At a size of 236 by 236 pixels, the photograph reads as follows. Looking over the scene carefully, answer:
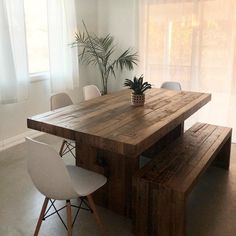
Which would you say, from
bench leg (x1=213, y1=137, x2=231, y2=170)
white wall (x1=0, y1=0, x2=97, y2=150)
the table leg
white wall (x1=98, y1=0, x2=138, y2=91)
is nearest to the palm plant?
white wall (x1=98, y1=0, x2=138, y2=91)

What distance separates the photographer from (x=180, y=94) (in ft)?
10.6

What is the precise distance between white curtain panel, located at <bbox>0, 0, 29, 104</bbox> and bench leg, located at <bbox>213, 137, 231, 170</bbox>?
2494 millimetres

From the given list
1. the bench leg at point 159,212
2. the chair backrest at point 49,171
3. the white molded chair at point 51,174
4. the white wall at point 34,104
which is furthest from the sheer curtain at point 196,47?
the chair backrest at point 49,171

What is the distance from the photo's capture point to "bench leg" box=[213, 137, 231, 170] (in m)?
3.14

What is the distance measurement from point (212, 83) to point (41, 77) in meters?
2.46

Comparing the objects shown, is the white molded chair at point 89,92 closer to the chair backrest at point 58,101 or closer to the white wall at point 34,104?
the chair backrest at point 58,101

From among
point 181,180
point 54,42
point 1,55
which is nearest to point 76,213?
point 181,180

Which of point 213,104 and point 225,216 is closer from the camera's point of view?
point 225,216

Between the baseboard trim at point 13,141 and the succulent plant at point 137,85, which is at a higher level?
the succulent plant at point 137,85

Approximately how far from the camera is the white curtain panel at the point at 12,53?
3314mm

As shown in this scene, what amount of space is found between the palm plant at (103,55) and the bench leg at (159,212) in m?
2.98

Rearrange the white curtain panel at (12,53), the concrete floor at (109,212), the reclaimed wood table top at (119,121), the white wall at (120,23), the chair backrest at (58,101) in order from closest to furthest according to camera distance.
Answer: the reclaimed wood table top at (119,121) → the concrete floor at (109,212) → the chair backrest at (58,101) → the white curtain panel at (12,53) → the white wall at (120,23)

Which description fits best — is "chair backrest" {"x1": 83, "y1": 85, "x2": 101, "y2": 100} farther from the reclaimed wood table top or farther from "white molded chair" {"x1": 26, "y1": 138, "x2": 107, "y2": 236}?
"white molded chair" {"x1": 26, "y1": 138, "x2": 107, "y2": 236}

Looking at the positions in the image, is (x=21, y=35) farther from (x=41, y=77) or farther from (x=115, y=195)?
(x=115, y=195)
